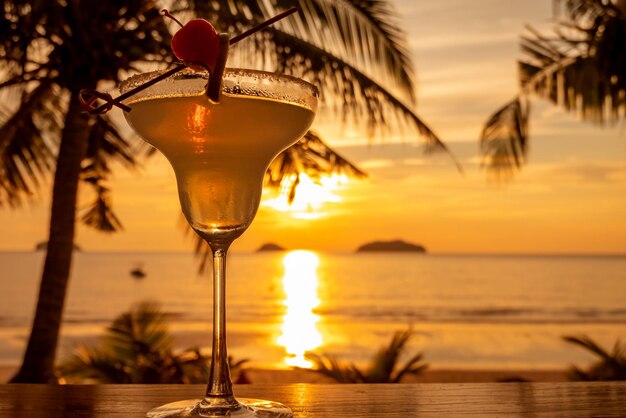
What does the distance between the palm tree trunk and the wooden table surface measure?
442 cm

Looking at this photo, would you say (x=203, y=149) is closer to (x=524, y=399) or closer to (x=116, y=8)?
(x=524, y=399)

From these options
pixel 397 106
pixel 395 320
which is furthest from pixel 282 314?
pixel 397 106

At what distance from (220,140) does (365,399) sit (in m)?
0.43

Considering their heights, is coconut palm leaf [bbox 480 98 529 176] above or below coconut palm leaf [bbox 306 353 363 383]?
above

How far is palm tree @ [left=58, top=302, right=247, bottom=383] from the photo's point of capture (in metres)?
5.32

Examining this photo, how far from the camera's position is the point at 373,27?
623cm

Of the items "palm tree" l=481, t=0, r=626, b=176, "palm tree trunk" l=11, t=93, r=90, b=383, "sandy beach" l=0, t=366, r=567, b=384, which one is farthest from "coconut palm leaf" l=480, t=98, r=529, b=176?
"sandy beach" l=0, t=366, r=567, b=384

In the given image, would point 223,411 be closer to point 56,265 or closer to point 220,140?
point 220,140

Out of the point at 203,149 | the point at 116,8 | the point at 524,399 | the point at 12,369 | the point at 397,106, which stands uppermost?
the point at 116,8

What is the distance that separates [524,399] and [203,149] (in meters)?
0.58

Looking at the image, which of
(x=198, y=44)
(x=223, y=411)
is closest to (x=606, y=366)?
(x=223, y=411)

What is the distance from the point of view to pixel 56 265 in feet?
17.4

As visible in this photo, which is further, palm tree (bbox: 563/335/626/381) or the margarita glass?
palm tree (bbox: 563/335/626/381)

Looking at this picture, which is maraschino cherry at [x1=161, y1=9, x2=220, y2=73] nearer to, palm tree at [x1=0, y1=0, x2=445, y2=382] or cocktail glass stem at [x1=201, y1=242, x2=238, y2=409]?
cocktail glass stem at [x1=201, y1=242, x2=238, y2=409]
